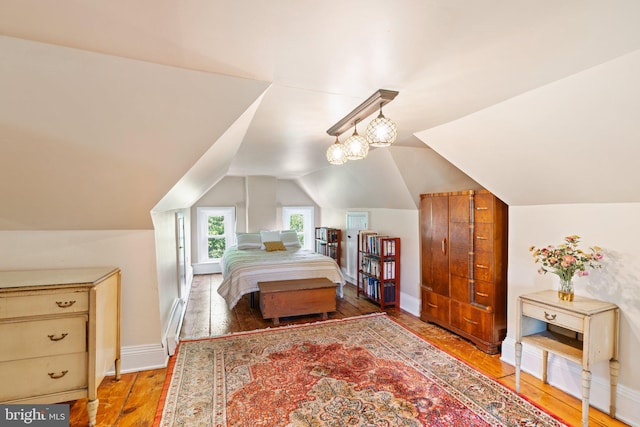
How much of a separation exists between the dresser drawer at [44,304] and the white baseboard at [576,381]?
3.39 m

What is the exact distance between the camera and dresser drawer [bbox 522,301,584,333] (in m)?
1.92

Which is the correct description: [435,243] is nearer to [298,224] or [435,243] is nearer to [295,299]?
[295,299]

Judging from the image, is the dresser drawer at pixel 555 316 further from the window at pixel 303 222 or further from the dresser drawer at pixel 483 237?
the window at pixel 303 222

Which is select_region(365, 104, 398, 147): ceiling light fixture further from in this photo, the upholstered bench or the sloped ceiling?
the upholstered bench

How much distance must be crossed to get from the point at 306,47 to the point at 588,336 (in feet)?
7.74

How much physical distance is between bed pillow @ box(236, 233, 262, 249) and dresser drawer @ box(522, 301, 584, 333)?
445cm

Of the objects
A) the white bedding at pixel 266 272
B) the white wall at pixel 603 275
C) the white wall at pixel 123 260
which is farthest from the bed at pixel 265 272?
the white wall at pixel 603 275

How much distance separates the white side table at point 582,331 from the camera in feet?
6.14

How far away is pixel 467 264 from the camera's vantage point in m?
3.12

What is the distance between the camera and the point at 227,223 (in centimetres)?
671

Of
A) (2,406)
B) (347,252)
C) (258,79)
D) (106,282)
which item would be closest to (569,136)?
(258,79)

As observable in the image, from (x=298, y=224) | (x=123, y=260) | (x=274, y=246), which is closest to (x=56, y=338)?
(x=123, y=260)

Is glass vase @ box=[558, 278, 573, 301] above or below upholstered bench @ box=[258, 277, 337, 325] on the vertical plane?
above

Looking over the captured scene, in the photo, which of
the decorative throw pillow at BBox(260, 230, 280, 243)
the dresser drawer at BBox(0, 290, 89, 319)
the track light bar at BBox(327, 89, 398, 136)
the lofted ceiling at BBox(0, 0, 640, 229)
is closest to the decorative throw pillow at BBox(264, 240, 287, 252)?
the decorative throw pillow at BBox(260, 230, 280, 243)
